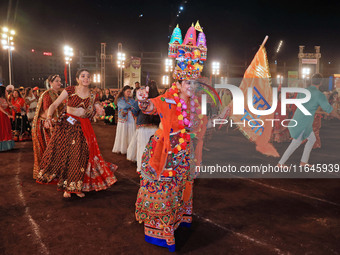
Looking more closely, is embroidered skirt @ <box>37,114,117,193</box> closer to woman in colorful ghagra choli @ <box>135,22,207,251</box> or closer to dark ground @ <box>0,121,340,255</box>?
dark ground @ <box>0,121,340,255</box>

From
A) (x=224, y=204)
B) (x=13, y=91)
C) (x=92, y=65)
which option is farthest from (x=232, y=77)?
(x=224, y=204)

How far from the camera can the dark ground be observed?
339 centimetres

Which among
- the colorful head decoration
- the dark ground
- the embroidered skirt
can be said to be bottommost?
the dark ground

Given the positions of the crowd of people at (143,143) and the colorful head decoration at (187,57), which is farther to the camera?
the colorful head decoration at (187,57)

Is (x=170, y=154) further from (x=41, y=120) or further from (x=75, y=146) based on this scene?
(x=41, y=120)

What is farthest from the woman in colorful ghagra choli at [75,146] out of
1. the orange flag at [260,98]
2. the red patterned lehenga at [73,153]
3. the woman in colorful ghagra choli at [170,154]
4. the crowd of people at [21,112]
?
the crowd of people at [21,112]

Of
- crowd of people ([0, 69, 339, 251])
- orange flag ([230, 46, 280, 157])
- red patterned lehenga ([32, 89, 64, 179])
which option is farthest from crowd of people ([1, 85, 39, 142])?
orange flag ([230, 46, 280, 157])

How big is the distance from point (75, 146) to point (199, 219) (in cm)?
231

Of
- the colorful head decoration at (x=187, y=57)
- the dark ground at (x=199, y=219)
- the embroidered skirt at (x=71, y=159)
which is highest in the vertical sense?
the colorful head decoration at (x=187, y=57)

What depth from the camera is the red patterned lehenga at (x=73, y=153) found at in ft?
15.7

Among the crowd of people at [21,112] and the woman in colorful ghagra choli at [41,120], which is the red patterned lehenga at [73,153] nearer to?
the woman in colorful ghagra choli at [41,120]

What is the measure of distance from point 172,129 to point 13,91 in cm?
931

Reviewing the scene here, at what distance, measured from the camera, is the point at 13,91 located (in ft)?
34.8

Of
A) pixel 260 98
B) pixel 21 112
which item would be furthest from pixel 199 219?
pixel 21 112
